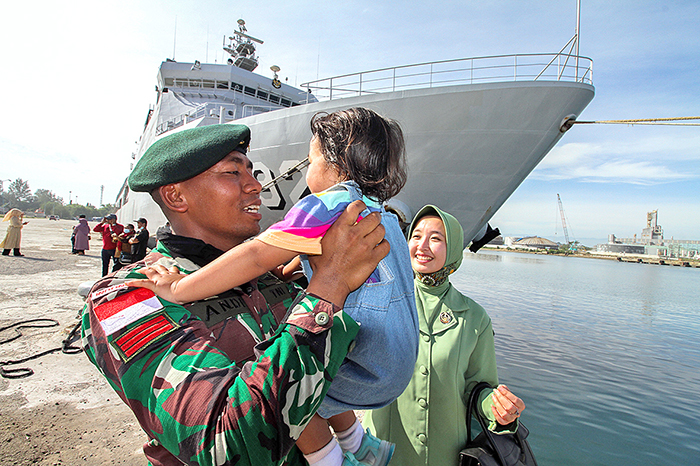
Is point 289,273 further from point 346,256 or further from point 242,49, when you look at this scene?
point 242,49

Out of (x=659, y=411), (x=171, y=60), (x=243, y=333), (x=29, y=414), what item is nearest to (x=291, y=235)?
(x=243, y=333)

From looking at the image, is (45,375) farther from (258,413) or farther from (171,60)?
(171,60)

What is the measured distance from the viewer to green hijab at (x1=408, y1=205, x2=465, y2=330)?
2.23 m

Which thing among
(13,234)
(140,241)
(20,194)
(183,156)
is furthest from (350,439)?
(20,194)

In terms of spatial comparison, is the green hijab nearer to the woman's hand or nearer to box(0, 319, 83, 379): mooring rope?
the woman's hand

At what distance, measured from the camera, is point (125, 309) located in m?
1.01

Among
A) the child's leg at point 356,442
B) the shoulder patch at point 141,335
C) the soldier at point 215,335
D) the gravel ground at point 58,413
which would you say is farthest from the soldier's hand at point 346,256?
the gravel ground at point 58,413

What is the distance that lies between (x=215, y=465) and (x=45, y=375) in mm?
4250

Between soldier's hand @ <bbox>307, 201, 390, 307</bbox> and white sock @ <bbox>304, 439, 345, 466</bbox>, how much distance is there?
733mm

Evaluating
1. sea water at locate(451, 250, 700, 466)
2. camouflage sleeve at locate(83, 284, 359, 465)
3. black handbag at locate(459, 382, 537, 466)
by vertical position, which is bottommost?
sea water at locate(451, 250, 700, 466)

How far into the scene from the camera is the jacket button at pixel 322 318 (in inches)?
34.1

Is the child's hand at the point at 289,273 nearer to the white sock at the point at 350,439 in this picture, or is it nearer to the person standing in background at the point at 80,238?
the white sock at the point at 350,439

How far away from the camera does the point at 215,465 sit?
2.56ft

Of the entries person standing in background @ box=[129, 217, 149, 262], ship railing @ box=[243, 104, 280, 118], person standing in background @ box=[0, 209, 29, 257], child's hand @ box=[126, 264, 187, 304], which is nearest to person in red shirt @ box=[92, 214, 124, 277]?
person standing in background @ box=[129, 217, 149, 262]
